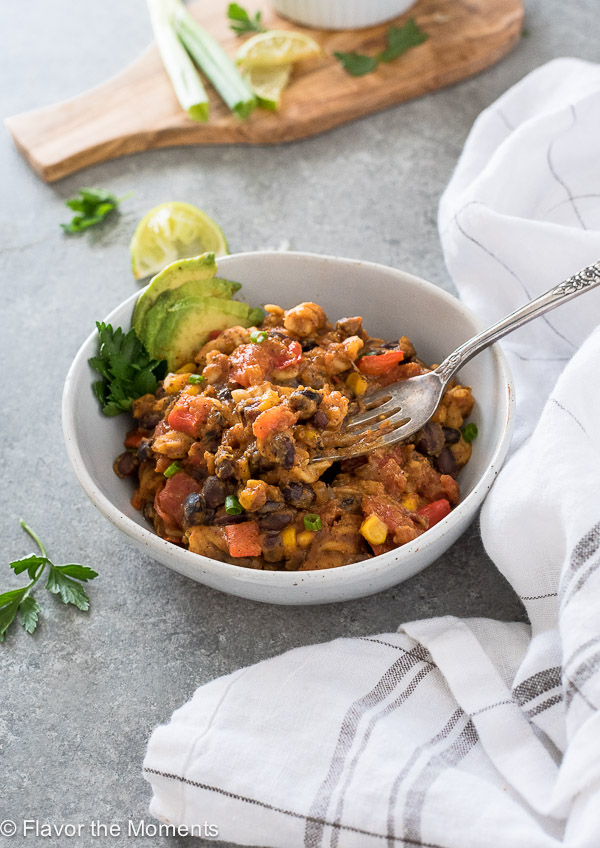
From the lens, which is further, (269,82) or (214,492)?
(269,82)

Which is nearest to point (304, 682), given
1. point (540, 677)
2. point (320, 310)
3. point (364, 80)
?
point (540, 677)

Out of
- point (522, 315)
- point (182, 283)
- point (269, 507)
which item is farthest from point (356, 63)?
point (269, 507)

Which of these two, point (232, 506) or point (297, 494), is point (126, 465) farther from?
point (297, 494)

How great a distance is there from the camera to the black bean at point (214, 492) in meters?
2.82

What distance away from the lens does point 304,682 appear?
270cm

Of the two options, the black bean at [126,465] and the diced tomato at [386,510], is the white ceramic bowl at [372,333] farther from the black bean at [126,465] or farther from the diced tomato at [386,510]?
the diced tomato at [386,510]

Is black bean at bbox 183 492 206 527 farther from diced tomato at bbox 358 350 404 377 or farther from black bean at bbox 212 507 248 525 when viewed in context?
diced tomato at bbox 358 350 404 377

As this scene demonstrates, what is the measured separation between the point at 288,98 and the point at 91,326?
1.89 metres

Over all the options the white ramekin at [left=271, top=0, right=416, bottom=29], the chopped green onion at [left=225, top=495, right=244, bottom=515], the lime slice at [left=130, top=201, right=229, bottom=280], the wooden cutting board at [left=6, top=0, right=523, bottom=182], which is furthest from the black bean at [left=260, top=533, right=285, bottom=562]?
the white ramekin at [left=271, top=0, right=416, bottom=29]

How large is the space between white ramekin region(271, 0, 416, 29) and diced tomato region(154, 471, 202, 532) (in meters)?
3.60

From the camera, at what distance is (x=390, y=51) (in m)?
5.15

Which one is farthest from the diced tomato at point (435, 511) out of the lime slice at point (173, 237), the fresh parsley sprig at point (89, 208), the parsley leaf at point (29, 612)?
the fresh parsley sprig at point (89, 208)

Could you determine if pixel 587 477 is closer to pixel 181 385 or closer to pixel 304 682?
pixel 304 682

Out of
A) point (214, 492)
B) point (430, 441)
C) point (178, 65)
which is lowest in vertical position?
point (430, 441)
